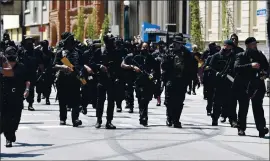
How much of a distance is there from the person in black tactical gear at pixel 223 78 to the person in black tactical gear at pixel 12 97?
218 inches

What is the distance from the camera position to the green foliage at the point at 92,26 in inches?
2611

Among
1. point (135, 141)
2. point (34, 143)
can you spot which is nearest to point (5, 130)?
point (34, 143)

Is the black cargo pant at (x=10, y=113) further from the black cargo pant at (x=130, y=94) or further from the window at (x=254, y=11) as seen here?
the window at (x=254, y=11)

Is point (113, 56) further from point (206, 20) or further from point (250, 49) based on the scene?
point (206, 20)

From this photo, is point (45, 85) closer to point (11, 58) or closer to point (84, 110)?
point (84, 110)

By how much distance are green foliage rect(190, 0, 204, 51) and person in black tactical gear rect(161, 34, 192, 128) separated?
2720cm

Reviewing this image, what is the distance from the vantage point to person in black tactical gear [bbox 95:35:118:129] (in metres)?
17.8

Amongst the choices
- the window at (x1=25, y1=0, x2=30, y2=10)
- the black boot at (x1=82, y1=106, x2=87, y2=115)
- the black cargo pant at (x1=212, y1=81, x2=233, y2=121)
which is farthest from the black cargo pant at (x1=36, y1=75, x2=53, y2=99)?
the window at (x1=25, y1=0, x2=30, y2=10)

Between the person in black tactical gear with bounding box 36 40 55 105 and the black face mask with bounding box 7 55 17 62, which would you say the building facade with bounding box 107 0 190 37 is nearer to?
the person in black tactical gear with bounding box 36 40 55 105

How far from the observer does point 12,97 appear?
1409cm

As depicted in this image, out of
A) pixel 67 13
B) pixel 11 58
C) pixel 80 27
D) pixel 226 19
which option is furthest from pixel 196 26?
pixel 67 13

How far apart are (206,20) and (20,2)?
48497mm

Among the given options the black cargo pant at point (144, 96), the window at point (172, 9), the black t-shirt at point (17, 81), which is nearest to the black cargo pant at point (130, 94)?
the black cargo pant at point (144, 96)

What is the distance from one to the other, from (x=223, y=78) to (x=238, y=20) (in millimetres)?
26634
